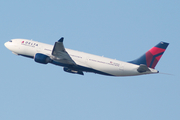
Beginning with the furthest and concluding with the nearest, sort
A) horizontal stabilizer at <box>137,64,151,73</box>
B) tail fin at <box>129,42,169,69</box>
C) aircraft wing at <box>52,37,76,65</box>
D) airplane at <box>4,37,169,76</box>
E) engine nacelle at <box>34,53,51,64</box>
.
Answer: engine nacelle at <box>34,53,51,64</box> → tail fin at <box>129,42,169,69</box> → airplane at <box>4,37,169,76</box> → aircraft wing at <box>52,37,76,65</box> → horizontal stabilizer at <box>137,64,151,73</box>

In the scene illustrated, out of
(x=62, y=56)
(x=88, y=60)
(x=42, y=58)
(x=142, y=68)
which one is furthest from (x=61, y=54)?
(x=142, y=68)

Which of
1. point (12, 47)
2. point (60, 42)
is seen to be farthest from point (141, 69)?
point (12, 47)

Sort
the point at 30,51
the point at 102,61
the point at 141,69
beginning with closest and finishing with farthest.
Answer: the point at 141,69 < the point at 102,61 < the point at 30,51

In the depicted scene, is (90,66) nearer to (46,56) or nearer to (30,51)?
(46,56)

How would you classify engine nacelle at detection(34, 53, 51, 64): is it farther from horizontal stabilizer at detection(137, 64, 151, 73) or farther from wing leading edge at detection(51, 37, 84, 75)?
horizontal stabilizer at detection(137, 64, 151, 73)

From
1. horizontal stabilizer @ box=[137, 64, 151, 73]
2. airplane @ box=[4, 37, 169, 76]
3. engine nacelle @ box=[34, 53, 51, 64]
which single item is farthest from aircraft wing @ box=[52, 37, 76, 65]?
horizontal stabilizer @ box=[137, 64, 151, 73]

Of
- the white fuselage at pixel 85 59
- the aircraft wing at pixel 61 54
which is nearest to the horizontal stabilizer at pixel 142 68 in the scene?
the white fuselage at pixel 85 59

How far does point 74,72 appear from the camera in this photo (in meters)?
58.9

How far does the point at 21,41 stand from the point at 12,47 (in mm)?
2361

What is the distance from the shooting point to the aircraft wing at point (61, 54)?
5070 centimetres

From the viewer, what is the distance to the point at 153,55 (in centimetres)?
5178

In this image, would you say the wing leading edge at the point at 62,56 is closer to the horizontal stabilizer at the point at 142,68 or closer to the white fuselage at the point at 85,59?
the white fuselage at the point at 85,59

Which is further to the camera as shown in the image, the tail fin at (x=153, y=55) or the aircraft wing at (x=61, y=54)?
the tail fin at (x=153, y=55)

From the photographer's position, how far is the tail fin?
5138 centimetres
